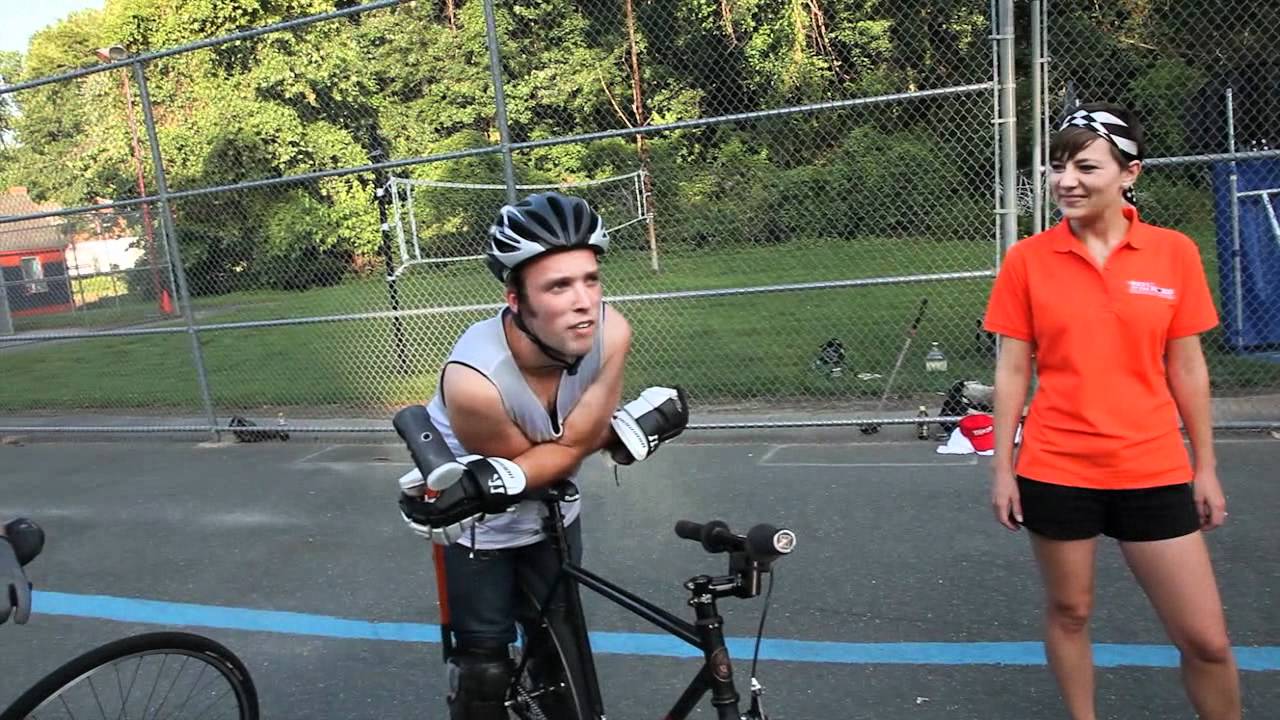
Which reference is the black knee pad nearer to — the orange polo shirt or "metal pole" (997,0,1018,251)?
the orange polo shirt

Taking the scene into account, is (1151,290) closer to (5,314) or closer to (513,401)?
(513,401)

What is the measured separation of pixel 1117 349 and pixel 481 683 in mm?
1942

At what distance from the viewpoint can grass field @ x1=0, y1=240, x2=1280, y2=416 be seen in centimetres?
961

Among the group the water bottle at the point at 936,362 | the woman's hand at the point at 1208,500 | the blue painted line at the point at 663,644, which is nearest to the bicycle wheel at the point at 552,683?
the blue painted line at the point at 663,644

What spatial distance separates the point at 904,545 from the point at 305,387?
8544mm

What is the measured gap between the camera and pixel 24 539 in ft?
8.05

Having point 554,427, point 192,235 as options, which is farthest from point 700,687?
point 192,235

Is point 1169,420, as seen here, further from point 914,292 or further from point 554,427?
point 914,292

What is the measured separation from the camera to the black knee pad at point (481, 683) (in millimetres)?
2615

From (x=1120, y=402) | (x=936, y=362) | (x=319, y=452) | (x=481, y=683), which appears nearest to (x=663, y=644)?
(x=481, y=683)

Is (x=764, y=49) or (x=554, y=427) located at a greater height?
(x=764, y=49)

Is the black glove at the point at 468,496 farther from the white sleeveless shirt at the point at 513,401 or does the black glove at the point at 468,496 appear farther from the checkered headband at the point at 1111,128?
the checkered headband at the point at 1111,128

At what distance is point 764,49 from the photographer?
12859 millimetres

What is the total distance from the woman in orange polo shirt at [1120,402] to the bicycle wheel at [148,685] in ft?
8.34
